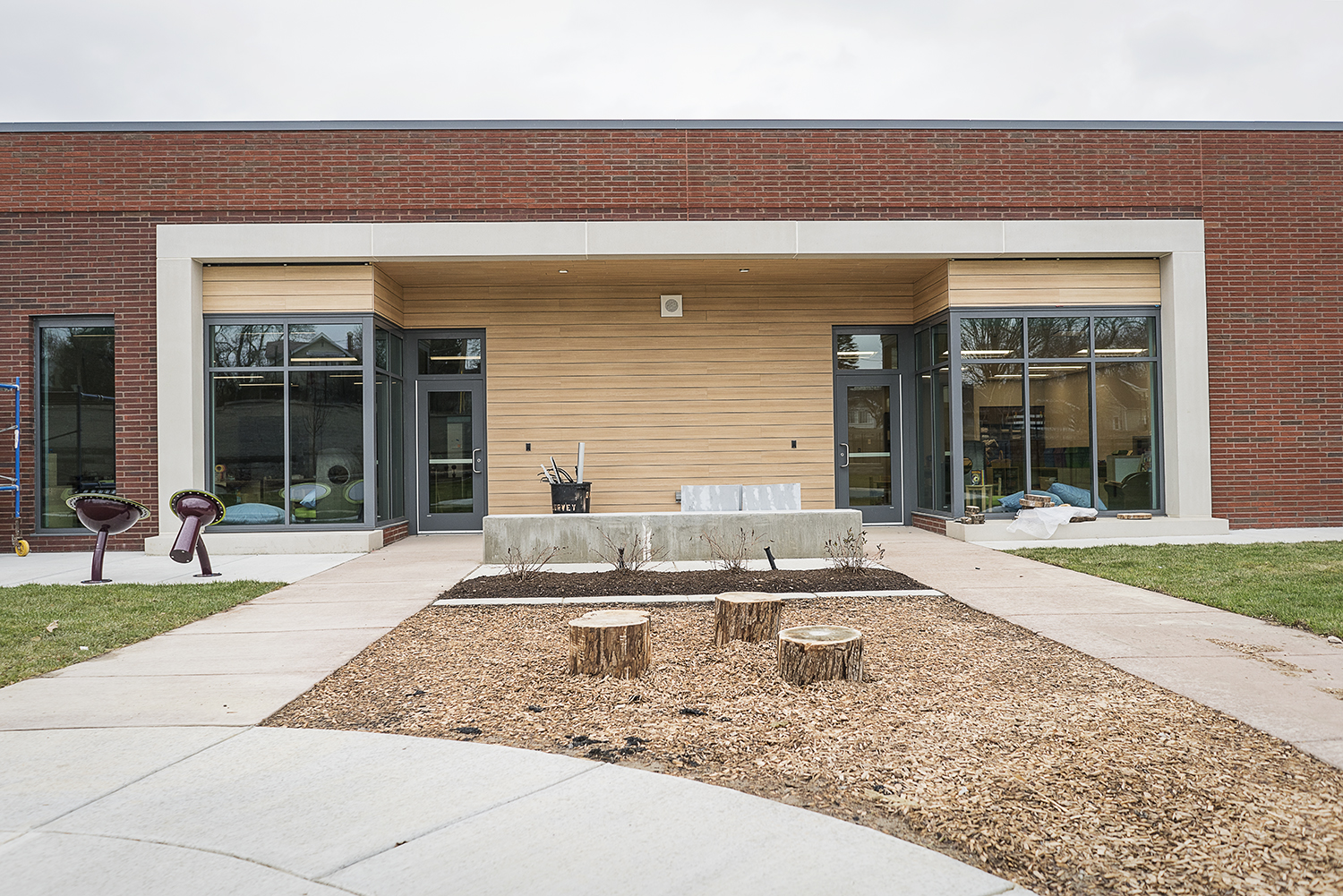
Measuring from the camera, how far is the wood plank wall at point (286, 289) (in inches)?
452

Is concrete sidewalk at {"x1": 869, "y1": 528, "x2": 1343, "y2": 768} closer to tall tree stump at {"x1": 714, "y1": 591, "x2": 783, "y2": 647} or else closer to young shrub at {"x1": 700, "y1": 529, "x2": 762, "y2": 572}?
young shrub at {"x1": 700, "y1": 529, "x2": 762, "y2": 572}

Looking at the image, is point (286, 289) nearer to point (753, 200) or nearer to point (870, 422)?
point (753, 200)

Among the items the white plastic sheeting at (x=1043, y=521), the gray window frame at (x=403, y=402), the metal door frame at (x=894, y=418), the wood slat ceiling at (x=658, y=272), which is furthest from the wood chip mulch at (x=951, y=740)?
the metal door frame at (x=894, y=418)

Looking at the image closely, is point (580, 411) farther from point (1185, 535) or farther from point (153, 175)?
point (1185, 535)

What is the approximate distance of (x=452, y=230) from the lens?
11.5 m

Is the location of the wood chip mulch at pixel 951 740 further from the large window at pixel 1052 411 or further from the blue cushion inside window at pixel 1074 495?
the blue cushion inside window at pixel 1074 495

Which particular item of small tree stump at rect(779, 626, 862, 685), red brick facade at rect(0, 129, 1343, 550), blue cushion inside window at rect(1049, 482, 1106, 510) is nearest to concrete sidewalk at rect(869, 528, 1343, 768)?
small tree stump at rect(779, 626, 862, 685)

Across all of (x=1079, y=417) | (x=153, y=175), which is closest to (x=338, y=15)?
(x=153, y=175)

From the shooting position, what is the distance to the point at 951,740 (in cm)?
356

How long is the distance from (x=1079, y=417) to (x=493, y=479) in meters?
8.49

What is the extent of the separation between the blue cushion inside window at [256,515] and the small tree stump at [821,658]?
29.4 feet

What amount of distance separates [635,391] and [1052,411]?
5.97m

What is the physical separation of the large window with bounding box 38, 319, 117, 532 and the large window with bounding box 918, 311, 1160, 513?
11.3m

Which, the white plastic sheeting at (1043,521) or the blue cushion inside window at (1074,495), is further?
the blue cushion inside window at (1074,495)
